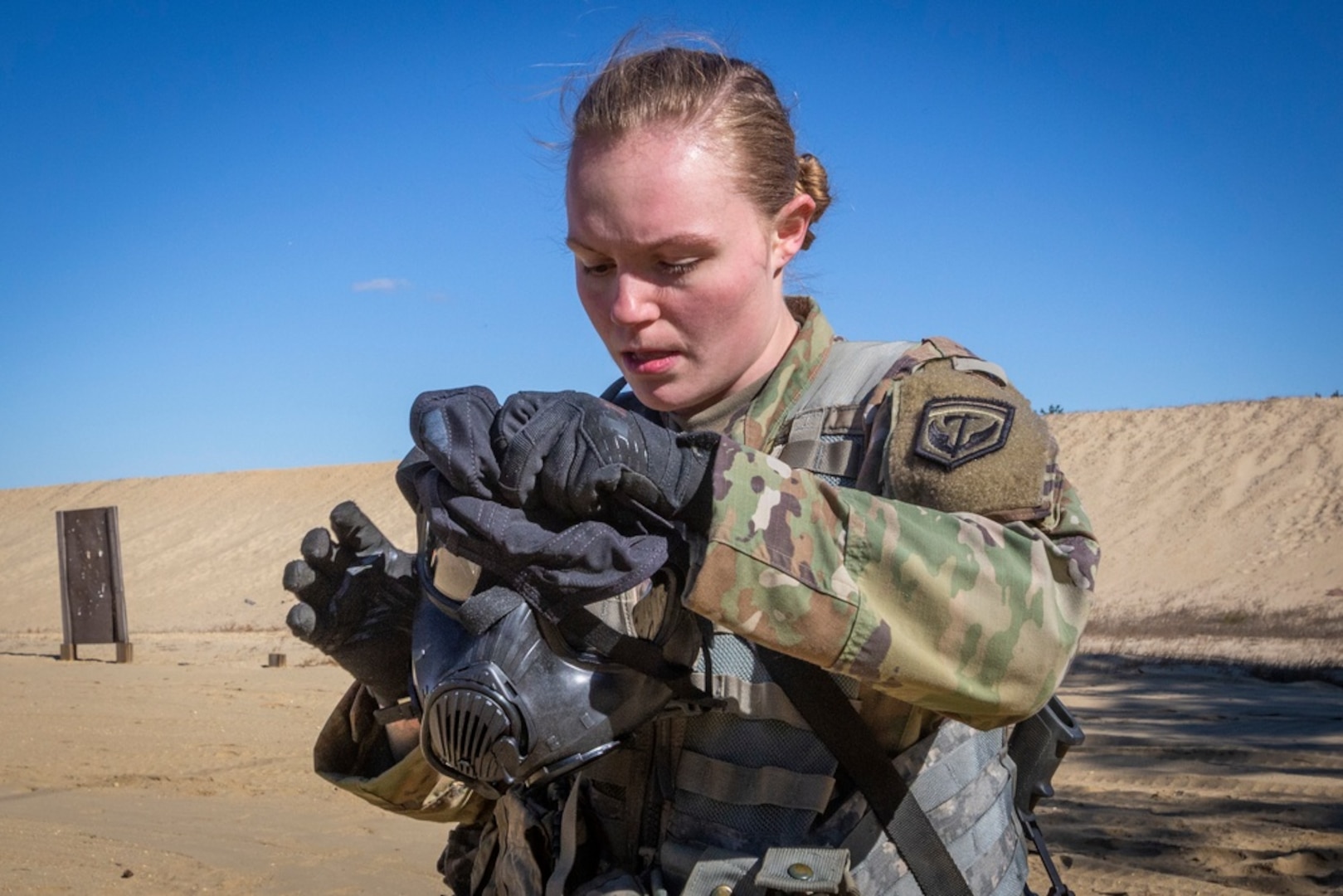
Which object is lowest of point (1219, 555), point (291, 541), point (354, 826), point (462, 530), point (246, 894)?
point (291, 541)

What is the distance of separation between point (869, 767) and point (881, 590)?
0.32 m

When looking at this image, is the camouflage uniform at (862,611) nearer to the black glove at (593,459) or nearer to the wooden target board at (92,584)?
the black glove at (593,459)

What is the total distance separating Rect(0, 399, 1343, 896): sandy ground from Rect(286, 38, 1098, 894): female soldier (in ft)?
7.78

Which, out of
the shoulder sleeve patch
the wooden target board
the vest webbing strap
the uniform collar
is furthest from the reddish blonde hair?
the wooden target board

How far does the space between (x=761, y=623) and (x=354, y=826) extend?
5153mm

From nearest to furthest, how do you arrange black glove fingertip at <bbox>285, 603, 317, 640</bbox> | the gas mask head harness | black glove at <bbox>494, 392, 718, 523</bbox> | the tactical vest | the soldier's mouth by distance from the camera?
black glove at <bbox>494, 392, 718, 523</bbox>, the gas mask head harness, the tactical vest, the soldier's mouth, black glove fingertip at <bbox>285, 603, 317, 640</bbox>

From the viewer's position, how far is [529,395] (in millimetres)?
1439

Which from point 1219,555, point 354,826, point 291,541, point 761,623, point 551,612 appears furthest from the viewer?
point 291,541

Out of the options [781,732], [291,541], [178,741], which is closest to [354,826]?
[178,741]

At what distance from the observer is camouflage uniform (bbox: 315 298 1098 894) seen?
1.39m

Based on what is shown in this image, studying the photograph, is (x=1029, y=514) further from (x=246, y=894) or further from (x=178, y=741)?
(x=178, y=741)

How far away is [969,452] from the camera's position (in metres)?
1.53

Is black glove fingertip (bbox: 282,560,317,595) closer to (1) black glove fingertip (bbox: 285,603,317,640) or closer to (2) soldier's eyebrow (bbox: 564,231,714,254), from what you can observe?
(1) black glove fingertip (bbox: 285,603,317,640)

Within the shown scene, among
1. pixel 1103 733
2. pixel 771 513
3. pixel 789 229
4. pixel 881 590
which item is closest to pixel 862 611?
pixel 881 590
